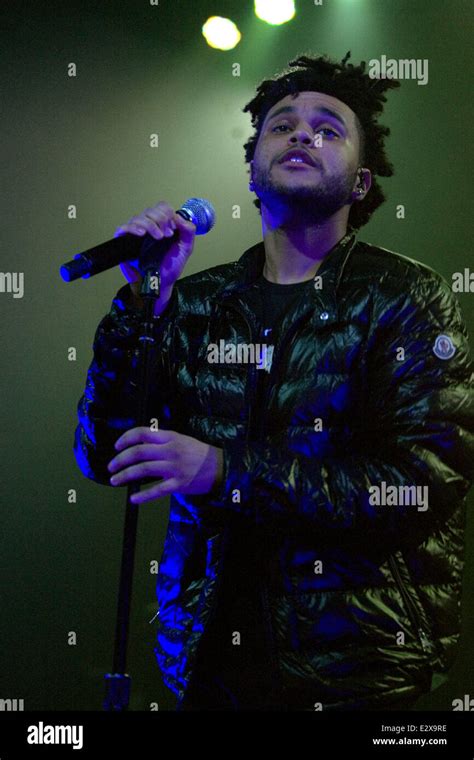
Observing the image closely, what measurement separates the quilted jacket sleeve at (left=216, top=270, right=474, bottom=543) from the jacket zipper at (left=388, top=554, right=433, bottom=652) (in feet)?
0.28

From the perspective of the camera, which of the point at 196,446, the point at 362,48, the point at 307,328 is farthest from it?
the point at 362,48

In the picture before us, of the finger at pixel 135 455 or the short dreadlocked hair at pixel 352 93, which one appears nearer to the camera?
the finger at pixel 135 455

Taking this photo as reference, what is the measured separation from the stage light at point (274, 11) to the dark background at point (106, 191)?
1.4 inches

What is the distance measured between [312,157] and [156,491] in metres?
1.01

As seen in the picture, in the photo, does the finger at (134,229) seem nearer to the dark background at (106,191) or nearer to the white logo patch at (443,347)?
the white logo patch at (443,347)

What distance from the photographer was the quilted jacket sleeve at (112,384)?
161 centimetres

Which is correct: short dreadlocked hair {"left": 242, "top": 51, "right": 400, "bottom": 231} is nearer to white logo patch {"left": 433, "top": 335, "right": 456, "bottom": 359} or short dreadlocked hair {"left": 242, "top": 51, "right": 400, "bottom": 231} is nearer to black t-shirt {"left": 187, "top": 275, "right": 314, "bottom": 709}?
white logo patch {"left": 433, "top": 335, "right": 456, "bottom": 359}

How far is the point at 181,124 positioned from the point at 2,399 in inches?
50.3

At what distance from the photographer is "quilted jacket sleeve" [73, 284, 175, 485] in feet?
5.29

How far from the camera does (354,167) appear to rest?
196 cm

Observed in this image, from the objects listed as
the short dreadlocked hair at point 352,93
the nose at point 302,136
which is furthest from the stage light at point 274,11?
the nose at point 302,136

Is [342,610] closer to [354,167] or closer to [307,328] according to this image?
[307,328]

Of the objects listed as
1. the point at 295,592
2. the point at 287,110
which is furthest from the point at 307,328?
the point at 287,110

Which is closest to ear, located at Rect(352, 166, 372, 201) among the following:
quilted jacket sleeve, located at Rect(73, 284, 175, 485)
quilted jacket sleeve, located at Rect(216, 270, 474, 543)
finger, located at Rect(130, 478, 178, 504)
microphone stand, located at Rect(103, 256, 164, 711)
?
quilted jacket sleeve, located at Rect(216, 270, 474, 543)
